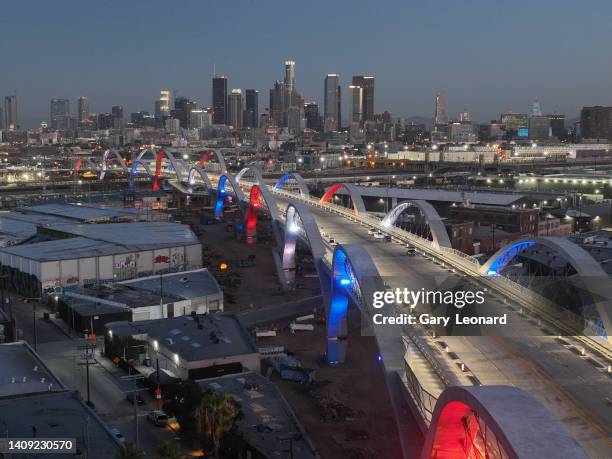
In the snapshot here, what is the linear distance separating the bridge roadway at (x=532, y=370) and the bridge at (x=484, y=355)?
17 millimetres

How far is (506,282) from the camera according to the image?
18156mm

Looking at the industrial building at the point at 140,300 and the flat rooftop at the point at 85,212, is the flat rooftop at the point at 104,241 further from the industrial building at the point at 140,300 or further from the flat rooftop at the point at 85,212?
the flat rooftop at the point at 85,212

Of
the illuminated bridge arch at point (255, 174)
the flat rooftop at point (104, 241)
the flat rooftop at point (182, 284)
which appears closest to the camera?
the flat rooftop at point (182, 284)

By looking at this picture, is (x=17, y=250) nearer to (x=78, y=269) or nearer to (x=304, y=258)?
(x=78, y=269)

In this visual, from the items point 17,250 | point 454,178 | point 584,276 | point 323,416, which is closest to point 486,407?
point 584,276

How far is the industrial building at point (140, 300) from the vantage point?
21047 mm

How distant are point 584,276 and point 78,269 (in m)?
17.6

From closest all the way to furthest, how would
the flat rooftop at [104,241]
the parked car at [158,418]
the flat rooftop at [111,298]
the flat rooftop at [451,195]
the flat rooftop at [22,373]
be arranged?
the flat rooftop at [22,373]
the parked car at [158,418]
the flat rooftop at [111,298]
the flat rooftop at [104,241]
the flat rooftop at [451,195]

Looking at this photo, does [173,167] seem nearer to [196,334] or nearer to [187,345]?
[196,334]

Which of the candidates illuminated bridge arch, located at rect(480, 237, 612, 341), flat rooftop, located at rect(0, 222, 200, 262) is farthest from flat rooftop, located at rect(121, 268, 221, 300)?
illuminated bridge arch, located at rect(480, 237, 612, 341)

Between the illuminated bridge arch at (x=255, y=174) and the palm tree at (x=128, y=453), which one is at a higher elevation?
the illuminated bridge arch at (x=255, y=174)

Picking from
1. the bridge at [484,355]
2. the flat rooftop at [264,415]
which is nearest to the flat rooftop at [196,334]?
the flat rooftop at [264,415]

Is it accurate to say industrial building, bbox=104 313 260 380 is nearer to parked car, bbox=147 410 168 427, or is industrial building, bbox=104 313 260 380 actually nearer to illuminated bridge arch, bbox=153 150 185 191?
parked car, bbox=147 410 168 427

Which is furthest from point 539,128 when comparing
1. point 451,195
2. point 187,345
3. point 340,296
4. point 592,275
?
point 592,275
